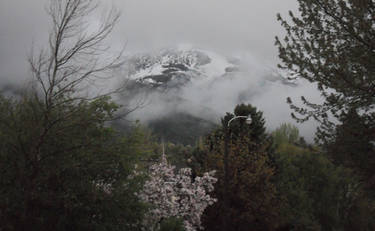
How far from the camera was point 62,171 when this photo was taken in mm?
10383

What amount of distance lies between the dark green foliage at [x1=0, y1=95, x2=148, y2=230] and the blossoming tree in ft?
A: 8.73

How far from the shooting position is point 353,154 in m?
12.7

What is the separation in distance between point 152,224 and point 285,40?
817 cm

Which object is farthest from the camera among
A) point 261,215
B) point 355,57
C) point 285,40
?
point 261,215

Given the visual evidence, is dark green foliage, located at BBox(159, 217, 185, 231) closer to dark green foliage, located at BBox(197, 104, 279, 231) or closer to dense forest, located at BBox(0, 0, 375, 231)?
dense forest, located at BBox(0, 0, 375, 231)

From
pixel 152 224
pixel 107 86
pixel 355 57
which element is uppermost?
pixel 355 57

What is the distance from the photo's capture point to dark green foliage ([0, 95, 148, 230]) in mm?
9406

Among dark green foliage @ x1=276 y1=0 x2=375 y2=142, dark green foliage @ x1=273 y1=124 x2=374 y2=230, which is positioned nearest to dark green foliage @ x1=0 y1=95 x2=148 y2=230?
dark green foliage @ x1=276 y1=0 x2=375 y2=142

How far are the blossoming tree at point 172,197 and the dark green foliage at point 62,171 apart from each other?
2.66 meters

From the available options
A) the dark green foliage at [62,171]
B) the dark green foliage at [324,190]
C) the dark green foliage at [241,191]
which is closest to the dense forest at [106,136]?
the dark green foliage at [62,171]

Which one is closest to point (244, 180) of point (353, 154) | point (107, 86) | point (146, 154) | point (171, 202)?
point (171, 202)

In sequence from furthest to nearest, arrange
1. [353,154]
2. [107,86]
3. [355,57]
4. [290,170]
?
1. [290,170]
2. [353,154]
3. [355,57]
4. [107,86]

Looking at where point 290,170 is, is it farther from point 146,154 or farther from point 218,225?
point 146,154

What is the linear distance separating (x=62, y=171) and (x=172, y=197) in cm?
591
